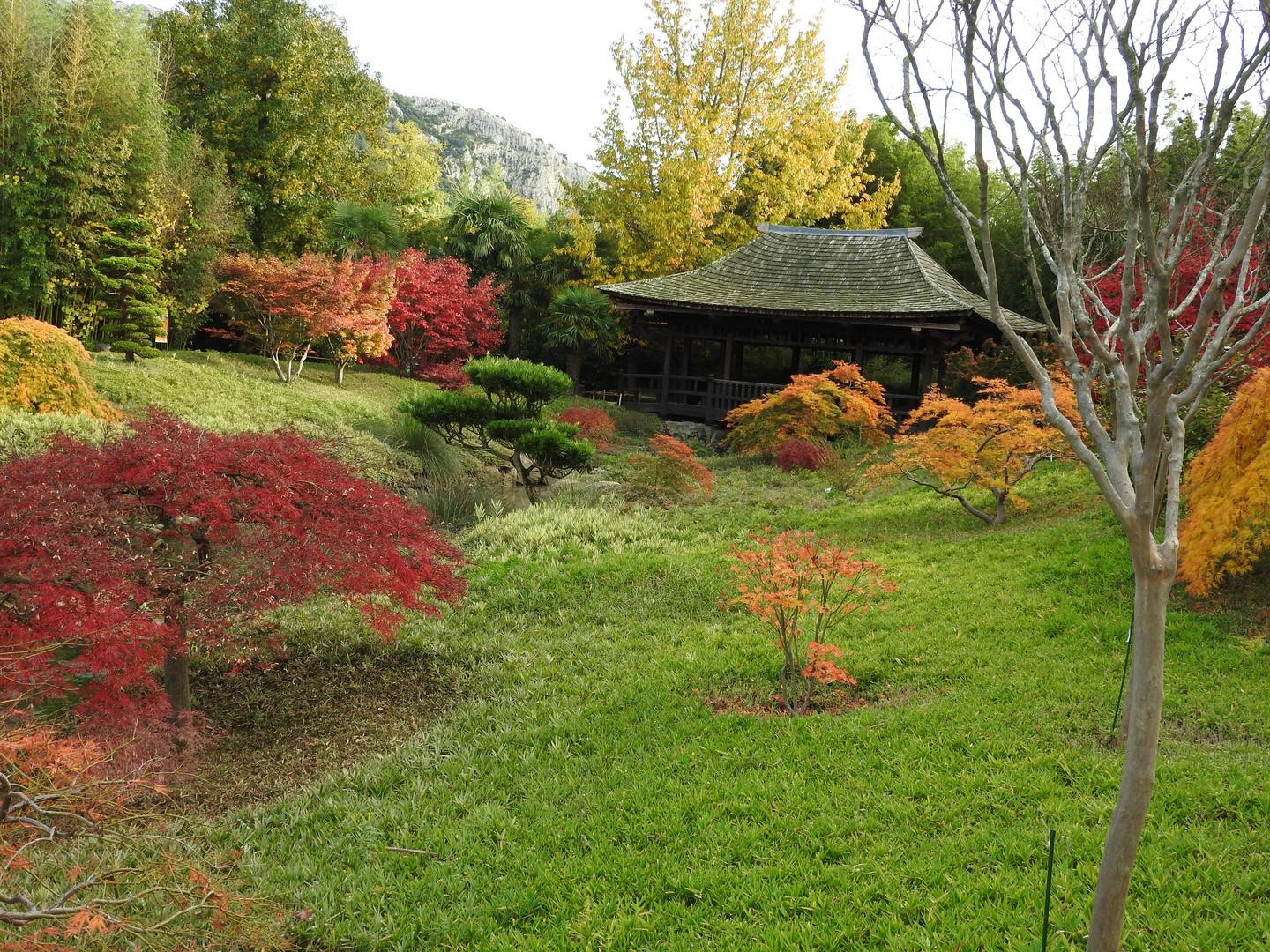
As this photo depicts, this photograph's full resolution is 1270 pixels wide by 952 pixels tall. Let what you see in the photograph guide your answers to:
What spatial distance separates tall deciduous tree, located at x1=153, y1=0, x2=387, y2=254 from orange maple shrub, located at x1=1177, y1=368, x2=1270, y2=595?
1950 centimetres

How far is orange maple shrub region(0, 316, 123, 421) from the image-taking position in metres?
9.64

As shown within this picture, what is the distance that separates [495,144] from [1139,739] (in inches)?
4176

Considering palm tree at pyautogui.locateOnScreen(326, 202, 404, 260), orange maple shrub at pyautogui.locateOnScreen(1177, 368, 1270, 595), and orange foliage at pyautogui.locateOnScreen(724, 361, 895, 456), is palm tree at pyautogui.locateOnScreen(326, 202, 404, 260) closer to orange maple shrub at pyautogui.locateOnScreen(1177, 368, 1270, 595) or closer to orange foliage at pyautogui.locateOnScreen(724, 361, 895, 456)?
orange foliage at pyautogui.locateOnScreen(724, 361, 895, 456)

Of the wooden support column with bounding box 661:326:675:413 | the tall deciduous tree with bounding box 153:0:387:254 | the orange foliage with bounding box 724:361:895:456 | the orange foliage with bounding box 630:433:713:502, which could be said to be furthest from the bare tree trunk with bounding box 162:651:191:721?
the tall deciduous tree with bounding box 153:0:387:254

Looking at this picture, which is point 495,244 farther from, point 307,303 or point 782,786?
point 782,786

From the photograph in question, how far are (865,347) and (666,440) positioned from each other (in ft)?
22.7

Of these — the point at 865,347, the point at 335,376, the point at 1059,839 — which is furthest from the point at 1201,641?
the point at 335,376

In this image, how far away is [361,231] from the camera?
18516 mm

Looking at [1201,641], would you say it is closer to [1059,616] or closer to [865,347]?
[1059,616]

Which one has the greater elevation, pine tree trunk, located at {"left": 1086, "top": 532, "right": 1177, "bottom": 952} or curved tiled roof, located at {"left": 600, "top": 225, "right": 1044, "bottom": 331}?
curved tiled roof, located at {"left": 600, "top": 225, "right": 1044, "bottom": 331}

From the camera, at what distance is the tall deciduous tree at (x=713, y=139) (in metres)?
19.9

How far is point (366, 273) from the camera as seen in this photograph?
51.5ft

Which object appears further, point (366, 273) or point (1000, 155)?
point (366, 273)

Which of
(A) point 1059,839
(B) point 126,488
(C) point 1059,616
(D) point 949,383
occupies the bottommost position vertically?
(A) point 1059,839
